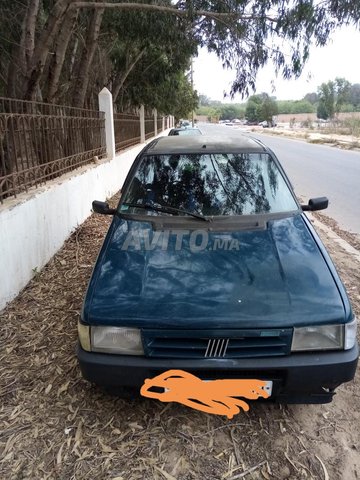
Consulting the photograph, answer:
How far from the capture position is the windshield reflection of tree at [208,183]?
3.18m

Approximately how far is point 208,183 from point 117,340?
5.46ft

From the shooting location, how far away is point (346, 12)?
19.7ft

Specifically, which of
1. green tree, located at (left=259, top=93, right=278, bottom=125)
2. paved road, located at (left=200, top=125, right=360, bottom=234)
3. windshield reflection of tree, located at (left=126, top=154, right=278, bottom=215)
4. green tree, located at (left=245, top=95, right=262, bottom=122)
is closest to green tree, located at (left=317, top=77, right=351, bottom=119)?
green tree, located at (left=259, top=93, right=278, bottom=125)

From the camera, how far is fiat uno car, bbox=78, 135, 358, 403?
2143 mm

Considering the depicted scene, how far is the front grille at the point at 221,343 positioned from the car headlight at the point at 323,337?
57 mm

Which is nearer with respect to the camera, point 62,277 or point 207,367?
point 207,367

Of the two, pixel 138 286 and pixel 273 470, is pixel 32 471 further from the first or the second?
pixel 273 470

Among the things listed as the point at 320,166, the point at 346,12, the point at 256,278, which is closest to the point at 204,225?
the point at 256,278

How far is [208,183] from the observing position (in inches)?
133

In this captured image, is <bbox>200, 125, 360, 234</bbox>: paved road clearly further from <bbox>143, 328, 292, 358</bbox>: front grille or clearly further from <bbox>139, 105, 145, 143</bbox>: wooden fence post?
<bbox>139, 105, 145, 143</bbox>: wooden fence post

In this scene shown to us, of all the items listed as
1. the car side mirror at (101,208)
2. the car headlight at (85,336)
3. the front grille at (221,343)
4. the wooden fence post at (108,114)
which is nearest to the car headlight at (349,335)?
the front grille at (221,343)

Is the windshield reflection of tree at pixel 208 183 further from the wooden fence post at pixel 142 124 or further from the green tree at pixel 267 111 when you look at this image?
the green tree at pixel 267 111

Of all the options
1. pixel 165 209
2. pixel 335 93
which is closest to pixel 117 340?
pixel 165 209

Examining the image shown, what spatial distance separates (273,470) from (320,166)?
1477 centimetres
